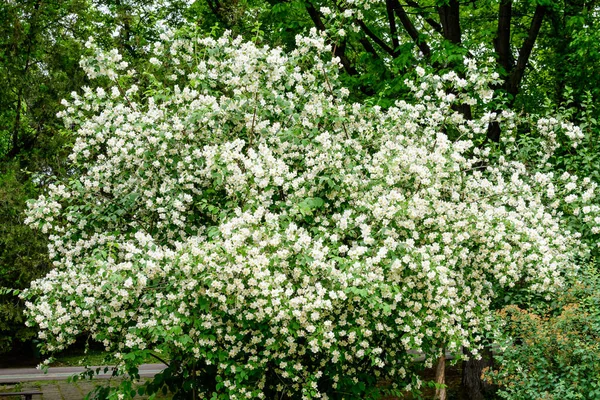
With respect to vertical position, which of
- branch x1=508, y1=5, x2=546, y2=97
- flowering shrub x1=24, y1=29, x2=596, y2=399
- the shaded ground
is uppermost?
branch x1=508, y1=5, x2=546, y2=97

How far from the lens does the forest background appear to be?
11.0m

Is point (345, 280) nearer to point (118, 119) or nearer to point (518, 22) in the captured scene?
point (118, 119)

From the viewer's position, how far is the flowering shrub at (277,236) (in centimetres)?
559

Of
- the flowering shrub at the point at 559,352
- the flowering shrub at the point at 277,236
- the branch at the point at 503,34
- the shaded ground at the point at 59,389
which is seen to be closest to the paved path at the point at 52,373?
the shaded ground at the point at 59,389

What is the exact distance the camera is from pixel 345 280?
216 inches

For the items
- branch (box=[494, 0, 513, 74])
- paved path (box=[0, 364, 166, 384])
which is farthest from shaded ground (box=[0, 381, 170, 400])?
branch (box=[494, 0, 513, 74])

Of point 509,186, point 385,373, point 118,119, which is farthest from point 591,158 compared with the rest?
point 118,119

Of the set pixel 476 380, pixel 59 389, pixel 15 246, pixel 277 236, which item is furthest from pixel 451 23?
pixel 59 389

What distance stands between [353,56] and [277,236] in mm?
11951

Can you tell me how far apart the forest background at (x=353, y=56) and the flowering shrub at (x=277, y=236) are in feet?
4.01

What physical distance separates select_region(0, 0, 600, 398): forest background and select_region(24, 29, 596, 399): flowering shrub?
1222 millimetres

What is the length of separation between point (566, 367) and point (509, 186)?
2272 millimetres

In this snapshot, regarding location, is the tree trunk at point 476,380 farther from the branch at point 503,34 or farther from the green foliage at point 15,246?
the green foliage at point 15,246

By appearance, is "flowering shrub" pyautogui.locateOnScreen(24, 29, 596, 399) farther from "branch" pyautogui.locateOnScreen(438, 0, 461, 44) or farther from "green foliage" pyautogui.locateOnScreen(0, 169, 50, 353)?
"green foliage" pyautogui.locateOnScreen(0, 169, 50, 353)
